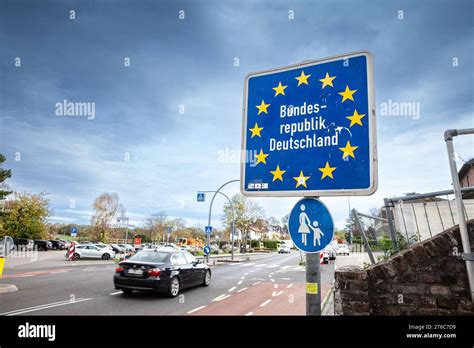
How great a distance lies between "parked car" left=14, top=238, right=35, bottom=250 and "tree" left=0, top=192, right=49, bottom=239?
45.3 inches

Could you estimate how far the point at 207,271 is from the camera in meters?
12.2

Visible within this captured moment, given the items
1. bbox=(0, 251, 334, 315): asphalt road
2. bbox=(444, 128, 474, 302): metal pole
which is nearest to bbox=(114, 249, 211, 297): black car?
bbox=(0, 251, 334, 315): asphalt road

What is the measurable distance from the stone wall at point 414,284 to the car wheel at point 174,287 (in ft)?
22.9

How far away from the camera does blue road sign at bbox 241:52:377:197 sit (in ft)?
7.71

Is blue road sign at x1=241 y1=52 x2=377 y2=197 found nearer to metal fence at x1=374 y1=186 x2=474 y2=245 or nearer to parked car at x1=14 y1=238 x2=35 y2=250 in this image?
metal fence at x1=374 y1=186 x2=474 y2=245

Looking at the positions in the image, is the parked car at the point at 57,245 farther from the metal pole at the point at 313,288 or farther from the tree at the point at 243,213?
the metal pole at the point at 313,288

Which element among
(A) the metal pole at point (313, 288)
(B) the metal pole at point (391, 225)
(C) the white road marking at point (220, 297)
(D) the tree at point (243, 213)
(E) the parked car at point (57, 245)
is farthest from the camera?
(D) the tree at point (243, 213)

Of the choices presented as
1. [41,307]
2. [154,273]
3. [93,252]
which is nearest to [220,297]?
[154,273]

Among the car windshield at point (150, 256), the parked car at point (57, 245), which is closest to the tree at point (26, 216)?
the parked car at point (57, 245)

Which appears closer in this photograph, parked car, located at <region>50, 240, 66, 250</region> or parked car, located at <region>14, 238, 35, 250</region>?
parked car, located at <region>14, 238, 35, 250</region>

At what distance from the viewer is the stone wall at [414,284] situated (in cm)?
319

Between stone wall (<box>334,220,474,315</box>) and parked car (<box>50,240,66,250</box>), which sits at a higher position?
stone wall (<box>334,220,474,315</box>)

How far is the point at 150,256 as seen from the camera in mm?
9844
